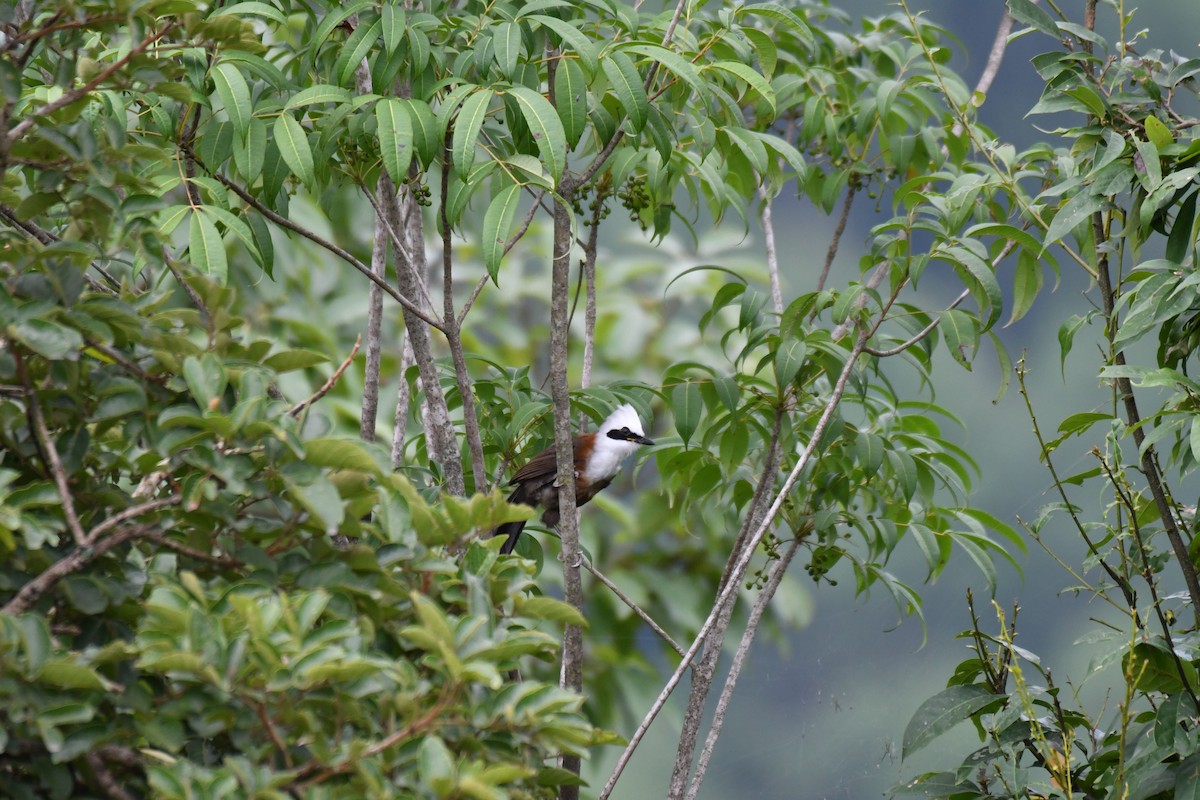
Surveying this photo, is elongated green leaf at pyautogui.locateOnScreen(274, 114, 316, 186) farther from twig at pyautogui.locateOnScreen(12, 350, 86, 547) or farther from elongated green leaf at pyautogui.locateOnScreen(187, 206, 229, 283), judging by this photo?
twig at pyautogui.locateOnScreen(12, 350, 86, 547)

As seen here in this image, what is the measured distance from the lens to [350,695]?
0.89 metres

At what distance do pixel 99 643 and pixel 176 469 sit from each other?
0.16m

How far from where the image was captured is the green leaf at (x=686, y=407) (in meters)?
1.80

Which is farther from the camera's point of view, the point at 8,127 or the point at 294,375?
the point at 294,375

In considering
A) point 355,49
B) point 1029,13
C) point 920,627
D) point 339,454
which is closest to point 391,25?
point 355,49

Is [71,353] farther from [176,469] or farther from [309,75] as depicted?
[309,75]

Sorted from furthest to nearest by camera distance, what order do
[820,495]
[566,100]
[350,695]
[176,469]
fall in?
[820,495], [566,100], [176,469], [350,695]

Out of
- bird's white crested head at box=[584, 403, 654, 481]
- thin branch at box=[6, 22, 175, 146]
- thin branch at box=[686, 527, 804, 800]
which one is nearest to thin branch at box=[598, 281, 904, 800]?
thin branch at box=[686, 527, 804, 800]

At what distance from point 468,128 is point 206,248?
1.12 feet

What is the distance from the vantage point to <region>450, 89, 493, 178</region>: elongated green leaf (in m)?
1.36

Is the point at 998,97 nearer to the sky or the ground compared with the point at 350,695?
nearer to the sky

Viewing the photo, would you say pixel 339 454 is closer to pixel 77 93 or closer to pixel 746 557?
pixel 77 93

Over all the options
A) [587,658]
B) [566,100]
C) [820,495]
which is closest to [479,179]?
[566,100]

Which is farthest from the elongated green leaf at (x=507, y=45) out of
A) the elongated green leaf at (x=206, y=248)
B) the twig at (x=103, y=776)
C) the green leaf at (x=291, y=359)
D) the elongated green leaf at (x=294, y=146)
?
the twig at (x=103, y=776)
